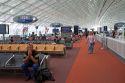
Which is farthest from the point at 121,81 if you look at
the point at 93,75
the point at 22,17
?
the point at 22,17

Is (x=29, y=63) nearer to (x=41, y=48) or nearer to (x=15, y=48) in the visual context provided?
(x=41, y=48)

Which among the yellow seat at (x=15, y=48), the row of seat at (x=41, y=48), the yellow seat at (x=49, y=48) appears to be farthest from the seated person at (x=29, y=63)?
the yellow seat at (x=15, y=48)

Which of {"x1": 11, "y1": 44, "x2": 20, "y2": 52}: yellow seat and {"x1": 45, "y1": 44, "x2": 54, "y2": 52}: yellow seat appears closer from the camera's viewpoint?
{"x1": 45, "y1": 44, "x2": 54, "y2": 52}: yellow seat

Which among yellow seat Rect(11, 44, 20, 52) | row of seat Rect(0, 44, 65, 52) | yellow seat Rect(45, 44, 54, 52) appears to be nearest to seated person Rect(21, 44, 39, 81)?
row of seat Rect(0, 44, 65, 52)

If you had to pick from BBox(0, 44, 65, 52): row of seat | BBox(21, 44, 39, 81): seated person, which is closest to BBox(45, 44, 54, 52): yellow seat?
BBox(0, 44, 65, 52): row of seat

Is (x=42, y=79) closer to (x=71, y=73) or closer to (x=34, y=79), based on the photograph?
(x=34, y=79)

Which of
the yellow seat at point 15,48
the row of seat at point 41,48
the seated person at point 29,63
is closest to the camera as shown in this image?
the seated person at point 29,63

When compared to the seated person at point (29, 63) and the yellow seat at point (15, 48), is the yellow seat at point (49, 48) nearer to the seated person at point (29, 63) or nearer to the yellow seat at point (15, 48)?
the yellow seat at point (15, 48)

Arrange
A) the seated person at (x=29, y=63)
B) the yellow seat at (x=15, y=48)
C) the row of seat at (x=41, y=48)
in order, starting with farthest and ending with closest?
the yellow seat at (x=15, y=48)
the row of seat at (x=41, y=48)
the seated person at (x=29, y=63)

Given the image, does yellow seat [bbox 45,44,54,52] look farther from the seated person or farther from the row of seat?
the seated person

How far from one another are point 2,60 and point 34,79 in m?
2.58

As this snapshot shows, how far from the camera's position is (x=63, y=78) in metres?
10.9

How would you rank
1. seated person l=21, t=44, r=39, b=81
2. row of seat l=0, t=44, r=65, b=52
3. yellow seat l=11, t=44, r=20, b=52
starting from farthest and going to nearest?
yellow seat l=11, t=44, r=20, b=52
row of seat l=0, t=44, r=65, b=52
seated person l=21, t=44, r=39, b=81

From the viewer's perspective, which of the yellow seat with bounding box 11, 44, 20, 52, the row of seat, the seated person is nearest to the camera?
the seated person
